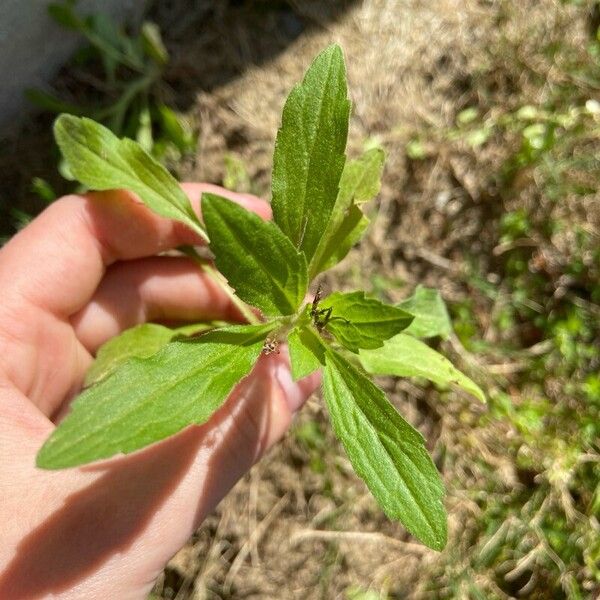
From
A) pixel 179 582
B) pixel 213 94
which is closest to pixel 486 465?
pixel 179 582

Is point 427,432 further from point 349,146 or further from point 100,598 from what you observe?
point 100,598


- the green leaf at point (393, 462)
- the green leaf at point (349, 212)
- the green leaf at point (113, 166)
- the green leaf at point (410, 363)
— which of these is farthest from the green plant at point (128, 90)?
the green leaf at point (393, 462)

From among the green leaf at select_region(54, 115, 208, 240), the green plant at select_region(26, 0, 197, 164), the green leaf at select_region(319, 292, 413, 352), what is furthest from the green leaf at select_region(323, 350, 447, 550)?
the green plant at select_region(26, 0, 197, 164)

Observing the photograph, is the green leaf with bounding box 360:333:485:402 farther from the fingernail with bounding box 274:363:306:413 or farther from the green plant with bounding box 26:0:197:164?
the green plant with bounding box 26:0:197:164

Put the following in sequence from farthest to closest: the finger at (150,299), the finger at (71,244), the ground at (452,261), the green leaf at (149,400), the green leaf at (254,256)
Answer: the ground at (452,261)
the finger at (150,299)
the finger at (71,244)
the green leaf at (254,256)
the green leaf at (149,400)

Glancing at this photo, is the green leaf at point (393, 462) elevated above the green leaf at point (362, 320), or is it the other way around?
the green leaf at point (362, 320)

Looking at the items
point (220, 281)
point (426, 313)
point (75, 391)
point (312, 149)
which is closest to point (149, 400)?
point (312, 149)

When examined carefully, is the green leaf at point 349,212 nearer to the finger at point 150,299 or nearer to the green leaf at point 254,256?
the green leaf at point 254,256
